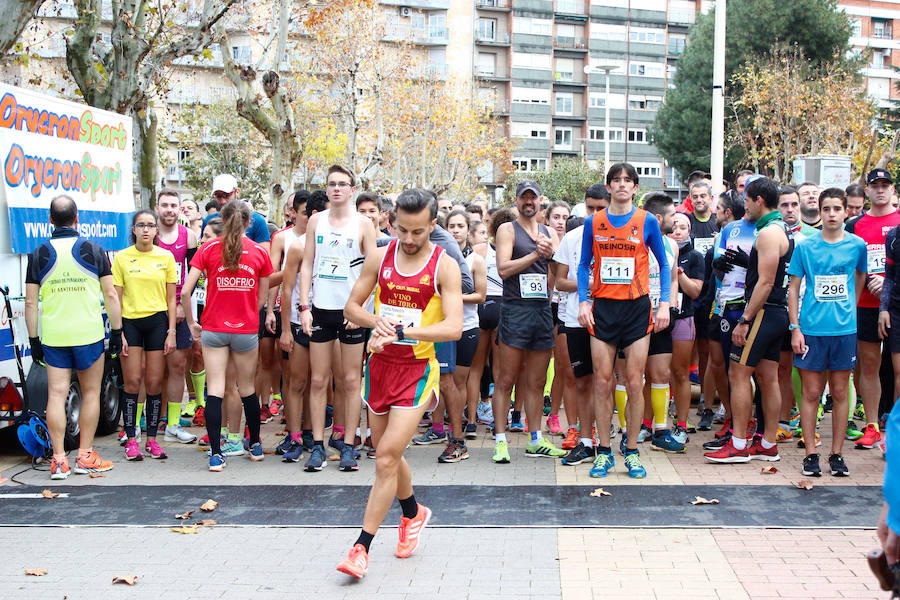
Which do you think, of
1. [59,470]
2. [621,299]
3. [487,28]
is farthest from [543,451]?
[487,28]

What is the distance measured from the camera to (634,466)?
7414 millimetres

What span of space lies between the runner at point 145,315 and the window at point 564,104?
69.0 metres

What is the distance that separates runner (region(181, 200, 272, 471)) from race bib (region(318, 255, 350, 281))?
674 millimetres

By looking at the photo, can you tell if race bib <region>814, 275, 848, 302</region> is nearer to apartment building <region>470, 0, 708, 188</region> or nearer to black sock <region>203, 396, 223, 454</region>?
black sock <region>203, 396, 223, 454</region>

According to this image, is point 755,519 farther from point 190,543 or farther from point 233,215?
point 233,215

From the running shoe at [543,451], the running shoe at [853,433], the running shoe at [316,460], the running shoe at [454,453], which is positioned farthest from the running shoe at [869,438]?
the running shoe at [316,460]

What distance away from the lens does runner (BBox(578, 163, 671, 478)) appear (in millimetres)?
7297

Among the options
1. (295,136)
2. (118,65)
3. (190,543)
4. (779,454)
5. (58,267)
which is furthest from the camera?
(295,136)

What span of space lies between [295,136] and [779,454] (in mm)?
12492

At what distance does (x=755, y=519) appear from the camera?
6.23m

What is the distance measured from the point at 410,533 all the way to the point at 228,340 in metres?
3.05

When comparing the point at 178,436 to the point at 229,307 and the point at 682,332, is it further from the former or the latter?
the point at 682,332

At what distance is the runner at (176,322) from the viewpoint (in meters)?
9.10

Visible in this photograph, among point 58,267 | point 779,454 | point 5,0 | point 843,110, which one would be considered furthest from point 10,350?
point 843,110
